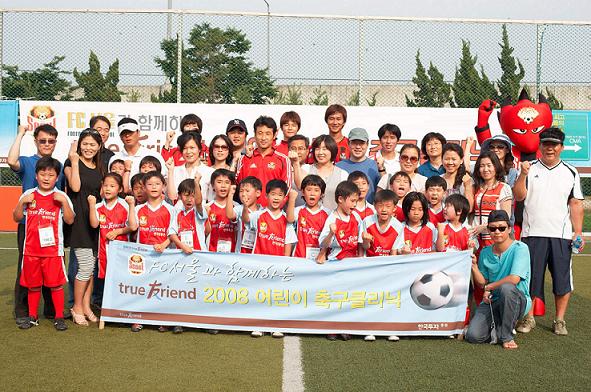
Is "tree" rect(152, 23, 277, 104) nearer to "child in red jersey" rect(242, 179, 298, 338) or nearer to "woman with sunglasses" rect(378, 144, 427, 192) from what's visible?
"woman with sunglasses" rect(378, 144, 427, 192)

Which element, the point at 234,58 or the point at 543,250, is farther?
the point at 234,58

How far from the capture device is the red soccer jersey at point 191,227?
231 inches

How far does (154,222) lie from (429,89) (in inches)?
331

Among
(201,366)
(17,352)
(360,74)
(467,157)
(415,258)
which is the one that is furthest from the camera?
Answer: (360,74)

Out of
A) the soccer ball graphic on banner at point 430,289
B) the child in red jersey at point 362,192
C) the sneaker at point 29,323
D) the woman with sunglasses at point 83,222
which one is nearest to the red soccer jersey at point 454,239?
the soccer ball graphic on banner at point 430,289

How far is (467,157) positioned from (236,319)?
2.80 m

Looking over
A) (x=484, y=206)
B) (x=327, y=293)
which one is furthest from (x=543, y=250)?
(x=327, y=293)

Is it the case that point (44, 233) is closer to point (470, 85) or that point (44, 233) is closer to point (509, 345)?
point (509, 345)

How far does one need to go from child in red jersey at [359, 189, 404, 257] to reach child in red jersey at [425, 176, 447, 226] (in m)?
0.39

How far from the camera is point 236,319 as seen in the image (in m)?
5.68

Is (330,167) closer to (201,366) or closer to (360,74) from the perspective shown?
(201,366)

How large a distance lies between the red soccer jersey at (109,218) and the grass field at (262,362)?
0.77 m

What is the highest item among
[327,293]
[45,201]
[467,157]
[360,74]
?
[360,74]

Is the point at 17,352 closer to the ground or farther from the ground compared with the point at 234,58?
closer to the ground
